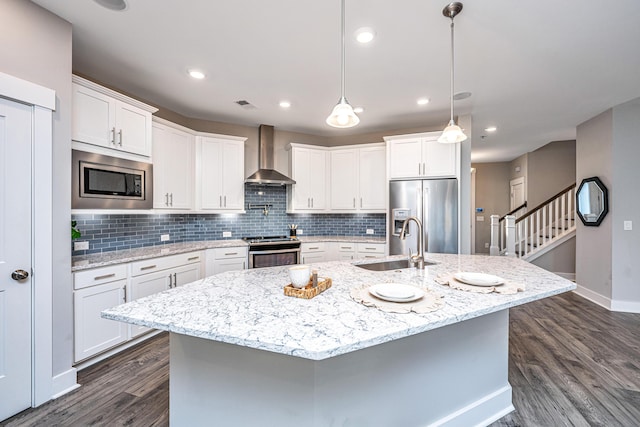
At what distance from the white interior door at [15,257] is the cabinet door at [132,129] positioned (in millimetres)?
817

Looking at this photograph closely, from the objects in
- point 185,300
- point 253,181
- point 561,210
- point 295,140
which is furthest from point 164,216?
point 561,210

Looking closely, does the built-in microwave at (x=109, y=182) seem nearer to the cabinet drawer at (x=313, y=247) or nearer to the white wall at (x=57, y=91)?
the white wall at (x=57, y=91)

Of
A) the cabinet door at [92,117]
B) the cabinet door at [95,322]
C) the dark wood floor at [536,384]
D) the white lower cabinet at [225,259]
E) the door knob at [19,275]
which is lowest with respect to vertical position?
the dark wood floor at [536,384]

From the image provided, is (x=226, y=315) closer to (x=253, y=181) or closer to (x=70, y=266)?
(x=70, y=266)

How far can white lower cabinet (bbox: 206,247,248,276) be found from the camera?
359 centimetres

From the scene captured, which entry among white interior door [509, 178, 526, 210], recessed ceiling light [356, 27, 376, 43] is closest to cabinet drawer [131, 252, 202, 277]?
recessed ceiling light [356, 27, 376, 43]

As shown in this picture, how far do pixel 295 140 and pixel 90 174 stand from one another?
3.04 meters

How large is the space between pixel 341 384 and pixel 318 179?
371 centimetres

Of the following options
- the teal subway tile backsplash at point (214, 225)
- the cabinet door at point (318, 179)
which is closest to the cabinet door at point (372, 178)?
the teal subway tile backsplash at point (214, 225)

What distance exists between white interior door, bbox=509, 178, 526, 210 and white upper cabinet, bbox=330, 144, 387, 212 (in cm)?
466

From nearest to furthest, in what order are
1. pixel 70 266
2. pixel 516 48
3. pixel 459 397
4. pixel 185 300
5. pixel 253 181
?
pixel 185 300 → pixel 459 397 → pixel 70 266 → pixel 516 48 → pixel 253 181

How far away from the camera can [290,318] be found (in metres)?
1.10

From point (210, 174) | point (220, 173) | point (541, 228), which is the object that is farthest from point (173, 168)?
point (541, 228)

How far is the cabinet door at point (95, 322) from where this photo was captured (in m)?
2.19
